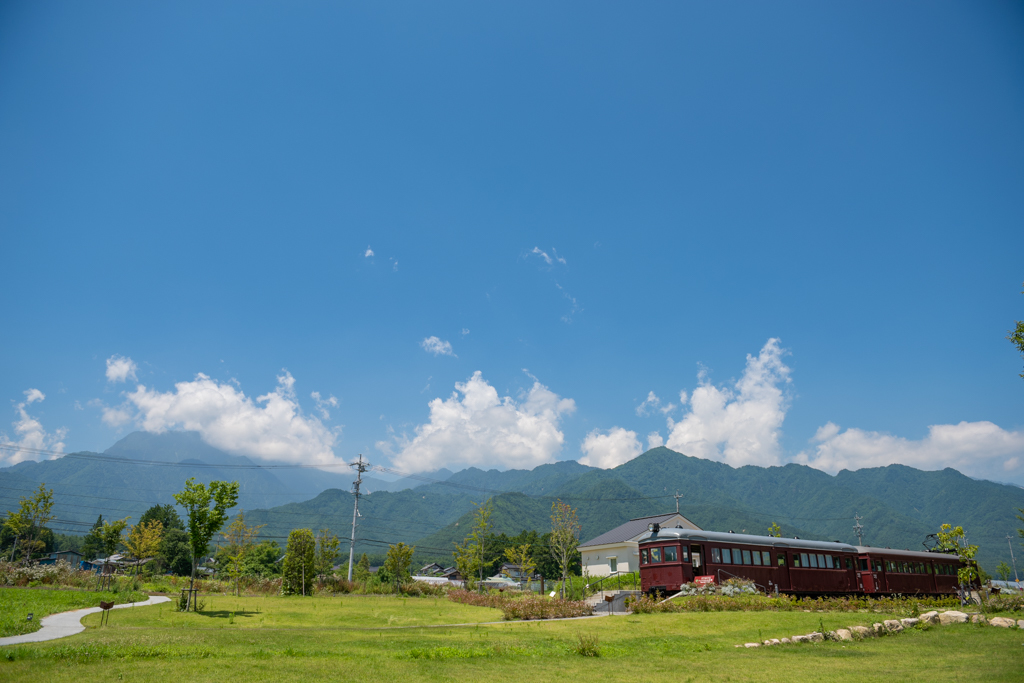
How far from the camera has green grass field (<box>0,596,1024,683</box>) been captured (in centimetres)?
930

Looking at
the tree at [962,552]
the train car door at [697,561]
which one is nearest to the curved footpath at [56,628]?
the train car door at [697,561]

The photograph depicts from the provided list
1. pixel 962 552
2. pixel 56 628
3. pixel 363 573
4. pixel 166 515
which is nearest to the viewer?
pixel 56 628

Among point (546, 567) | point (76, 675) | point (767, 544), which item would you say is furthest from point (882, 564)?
point (546, 567)

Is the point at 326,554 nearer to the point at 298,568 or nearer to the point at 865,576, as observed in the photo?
the point at 298,568

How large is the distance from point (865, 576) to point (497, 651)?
2869 cm

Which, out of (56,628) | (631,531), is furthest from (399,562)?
(56,628)

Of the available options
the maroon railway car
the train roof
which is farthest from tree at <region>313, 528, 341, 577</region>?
the maroon railway car

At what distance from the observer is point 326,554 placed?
39.9 metres

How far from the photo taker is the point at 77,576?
101 ft

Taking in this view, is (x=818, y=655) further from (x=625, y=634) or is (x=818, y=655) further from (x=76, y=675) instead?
(x=76, y=675)

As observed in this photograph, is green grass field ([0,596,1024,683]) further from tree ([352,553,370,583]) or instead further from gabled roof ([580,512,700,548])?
gabled roof ([580,512,700,548])

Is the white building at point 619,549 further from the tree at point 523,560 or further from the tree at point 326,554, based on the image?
the tree at point 326,554

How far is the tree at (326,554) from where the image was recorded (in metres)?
38.8

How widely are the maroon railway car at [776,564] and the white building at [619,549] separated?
41.1 ft
